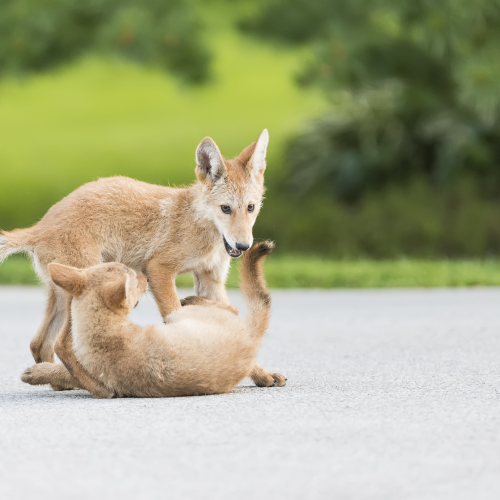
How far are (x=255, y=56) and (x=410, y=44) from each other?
26.8ft

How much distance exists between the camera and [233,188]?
6750mm

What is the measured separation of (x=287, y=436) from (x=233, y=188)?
274 cm

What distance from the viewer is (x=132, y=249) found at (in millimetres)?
6535

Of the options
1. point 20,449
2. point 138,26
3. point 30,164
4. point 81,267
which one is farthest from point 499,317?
point 30,164

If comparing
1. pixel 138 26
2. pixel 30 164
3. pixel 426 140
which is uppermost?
pixel 138 26

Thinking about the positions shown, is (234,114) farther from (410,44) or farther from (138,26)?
(138,26)

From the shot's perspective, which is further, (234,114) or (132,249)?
(234,114)

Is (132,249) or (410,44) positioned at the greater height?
(410,44)

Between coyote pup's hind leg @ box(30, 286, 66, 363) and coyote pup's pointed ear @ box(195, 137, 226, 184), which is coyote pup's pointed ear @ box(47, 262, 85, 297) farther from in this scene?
coyote pup's pointed ear @ box(195, 137, 226, 184)

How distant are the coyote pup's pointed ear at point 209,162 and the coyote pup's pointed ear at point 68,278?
64.3 inches

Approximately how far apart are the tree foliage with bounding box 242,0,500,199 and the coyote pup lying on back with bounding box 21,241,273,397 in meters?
12.4

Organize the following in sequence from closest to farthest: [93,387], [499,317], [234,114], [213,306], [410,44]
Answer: [93,387], [213,306], [499,317], [410,44], [234,114]

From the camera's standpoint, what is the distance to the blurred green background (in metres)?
16.2

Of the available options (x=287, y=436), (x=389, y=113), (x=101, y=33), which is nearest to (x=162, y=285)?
(x=287, y=436)
